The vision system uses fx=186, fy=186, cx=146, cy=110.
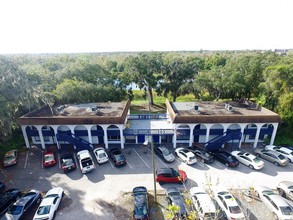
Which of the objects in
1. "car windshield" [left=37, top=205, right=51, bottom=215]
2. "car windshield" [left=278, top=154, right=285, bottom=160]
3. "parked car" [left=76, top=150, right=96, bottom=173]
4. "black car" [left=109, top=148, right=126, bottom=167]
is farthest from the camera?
"black car" [left=109, top=148, right=126, bottom=167]

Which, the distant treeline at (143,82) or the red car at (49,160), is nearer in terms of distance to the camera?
the distant treeline at (143,82)

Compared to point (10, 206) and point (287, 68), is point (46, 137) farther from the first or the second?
point (287, 68)

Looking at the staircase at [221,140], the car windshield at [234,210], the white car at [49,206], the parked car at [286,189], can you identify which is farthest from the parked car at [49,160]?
the parked car at [286,189]

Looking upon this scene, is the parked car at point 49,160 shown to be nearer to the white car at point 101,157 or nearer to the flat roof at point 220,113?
the white car at point 101,157

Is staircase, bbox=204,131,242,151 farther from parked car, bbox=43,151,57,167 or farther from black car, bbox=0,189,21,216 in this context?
black car, bbox=0,189,21,216

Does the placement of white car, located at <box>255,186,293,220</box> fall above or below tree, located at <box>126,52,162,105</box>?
below

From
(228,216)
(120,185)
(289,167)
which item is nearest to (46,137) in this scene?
(120,185)

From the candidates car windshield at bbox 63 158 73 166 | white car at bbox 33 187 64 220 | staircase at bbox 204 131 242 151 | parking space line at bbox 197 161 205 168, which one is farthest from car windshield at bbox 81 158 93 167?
staircase at bbox 204 131 242 151
